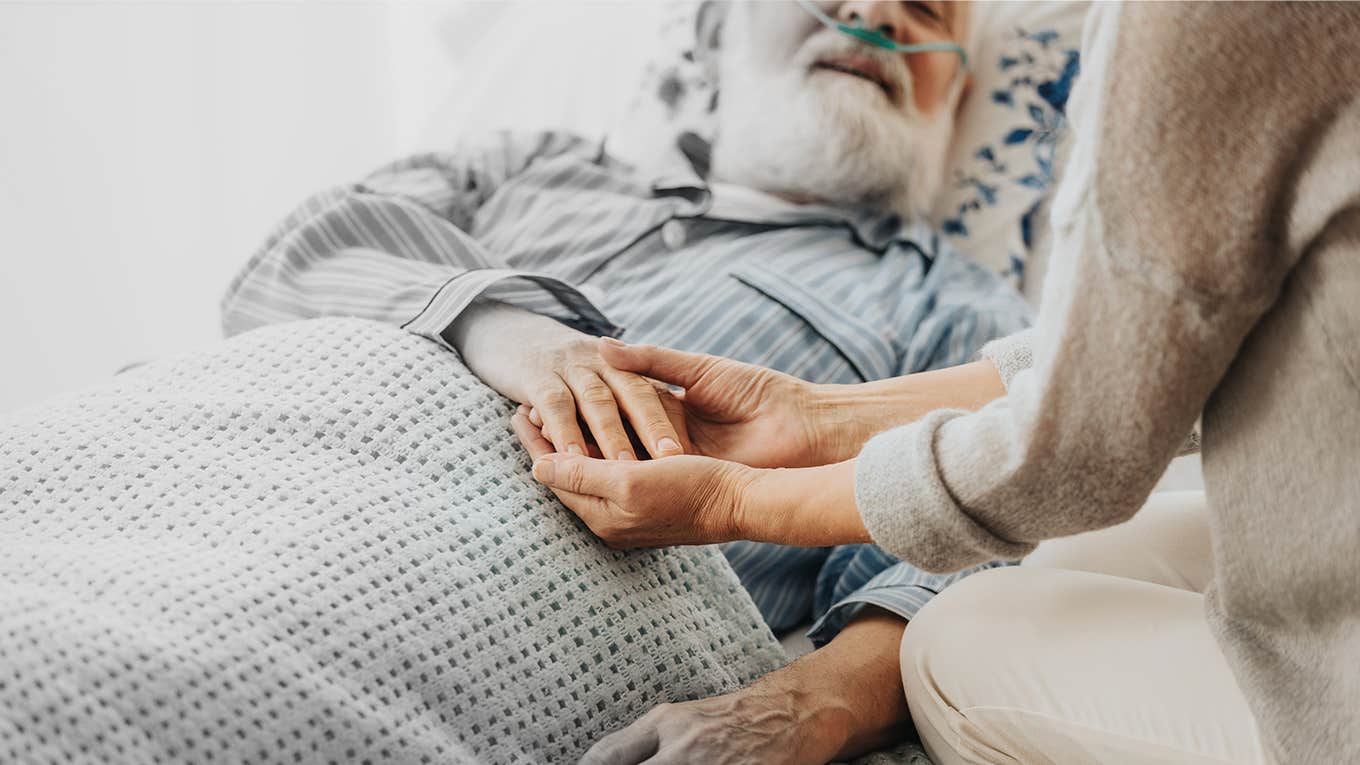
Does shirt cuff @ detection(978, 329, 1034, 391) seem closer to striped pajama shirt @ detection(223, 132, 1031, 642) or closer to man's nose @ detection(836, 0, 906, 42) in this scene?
striped pajama shirt @ detection(223, 132, 1031, 642)

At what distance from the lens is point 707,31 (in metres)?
1.71

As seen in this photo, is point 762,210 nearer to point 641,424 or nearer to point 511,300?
point 511,300

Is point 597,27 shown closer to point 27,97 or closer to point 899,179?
point 899,179

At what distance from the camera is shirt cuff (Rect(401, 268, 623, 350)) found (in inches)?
40.3

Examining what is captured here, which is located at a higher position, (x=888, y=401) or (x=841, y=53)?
(x=841, y=53)

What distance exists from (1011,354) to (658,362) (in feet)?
1.06

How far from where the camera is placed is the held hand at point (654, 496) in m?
0.81

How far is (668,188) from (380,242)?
0.39m

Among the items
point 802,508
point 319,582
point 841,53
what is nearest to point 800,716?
point 802,508

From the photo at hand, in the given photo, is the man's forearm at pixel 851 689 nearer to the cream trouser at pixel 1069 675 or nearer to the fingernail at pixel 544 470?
the cream trouser at pixel 1069 675

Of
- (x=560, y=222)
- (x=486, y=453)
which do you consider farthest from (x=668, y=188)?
(x=486, y=453)

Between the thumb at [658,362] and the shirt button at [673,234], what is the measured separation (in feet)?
1.29

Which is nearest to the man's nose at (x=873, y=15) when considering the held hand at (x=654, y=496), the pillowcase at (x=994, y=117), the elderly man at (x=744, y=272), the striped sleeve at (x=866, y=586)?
the elderly man at (x=744, y=272)

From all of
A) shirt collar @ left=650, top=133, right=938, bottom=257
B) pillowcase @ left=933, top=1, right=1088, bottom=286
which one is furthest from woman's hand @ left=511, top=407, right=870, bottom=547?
pillowcase @ left=933, top=1, right=1088, bottom=286
